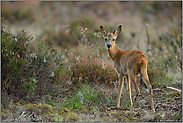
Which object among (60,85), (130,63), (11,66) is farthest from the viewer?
(60,85)

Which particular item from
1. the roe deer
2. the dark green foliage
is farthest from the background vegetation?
the roe deer

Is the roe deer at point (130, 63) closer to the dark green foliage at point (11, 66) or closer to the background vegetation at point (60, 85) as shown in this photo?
the background vegetation at point (60, 85)

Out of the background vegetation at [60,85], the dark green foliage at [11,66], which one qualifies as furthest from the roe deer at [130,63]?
the dark green foliage at [11,66]

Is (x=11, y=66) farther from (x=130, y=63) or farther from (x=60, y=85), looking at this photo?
(x=130, y=63)

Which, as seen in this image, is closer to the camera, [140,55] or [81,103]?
[140,55]

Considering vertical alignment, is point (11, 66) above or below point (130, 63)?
below

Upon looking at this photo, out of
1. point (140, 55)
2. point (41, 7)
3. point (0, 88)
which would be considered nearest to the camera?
point (0, 88)

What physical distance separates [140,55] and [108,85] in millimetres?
1976

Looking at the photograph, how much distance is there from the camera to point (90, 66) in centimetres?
652

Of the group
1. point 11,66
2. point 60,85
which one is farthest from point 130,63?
point 11,66

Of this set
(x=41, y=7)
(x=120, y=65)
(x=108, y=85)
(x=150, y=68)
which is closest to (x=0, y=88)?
(x=120, y=65)

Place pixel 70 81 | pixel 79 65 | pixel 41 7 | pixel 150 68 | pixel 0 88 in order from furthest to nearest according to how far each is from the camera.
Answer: pixel 41 7, pixel 150 68, pixel 79 65, pixel 70 81, pixel 0 88

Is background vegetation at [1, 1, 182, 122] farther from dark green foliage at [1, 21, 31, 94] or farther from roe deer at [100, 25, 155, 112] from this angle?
roe deer at [100, 25, 155, 112]

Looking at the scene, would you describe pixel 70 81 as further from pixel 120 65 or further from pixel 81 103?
pixel 120 65
